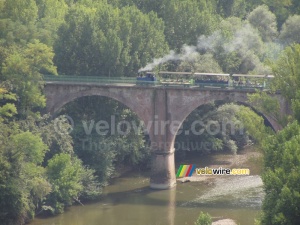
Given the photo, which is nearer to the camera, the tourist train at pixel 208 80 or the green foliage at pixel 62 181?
the green foliage at pixel 62 181

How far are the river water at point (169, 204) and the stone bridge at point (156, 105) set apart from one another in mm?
2073

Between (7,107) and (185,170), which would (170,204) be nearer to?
(185,170)

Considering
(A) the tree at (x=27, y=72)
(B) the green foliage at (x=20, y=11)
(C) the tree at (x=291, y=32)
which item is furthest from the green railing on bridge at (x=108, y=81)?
(C) the tree at (x=291, y=32)

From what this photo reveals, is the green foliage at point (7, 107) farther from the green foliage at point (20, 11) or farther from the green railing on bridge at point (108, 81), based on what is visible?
the green foliage at point (20, 11)

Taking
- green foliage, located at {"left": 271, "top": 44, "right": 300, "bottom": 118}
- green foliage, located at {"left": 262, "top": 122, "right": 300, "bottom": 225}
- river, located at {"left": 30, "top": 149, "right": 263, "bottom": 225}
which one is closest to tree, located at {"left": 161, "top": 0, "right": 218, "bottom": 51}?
river, located at {"left": 30, "top": 149, "right": 263, "bottom": 225}

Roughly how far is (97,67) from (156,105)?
354 inches

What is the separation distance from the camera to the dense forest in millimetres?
64125

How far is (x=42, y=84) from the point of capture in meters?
76.8

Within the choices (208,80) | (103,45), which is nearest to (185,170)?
(208,80)

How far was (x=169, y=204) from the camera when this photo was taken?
235ft

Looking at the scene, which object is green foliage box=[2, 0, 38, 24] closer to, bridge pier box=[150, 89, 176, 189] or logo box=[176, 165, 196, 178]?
bridge pier box=[150, 89, 176, 189]

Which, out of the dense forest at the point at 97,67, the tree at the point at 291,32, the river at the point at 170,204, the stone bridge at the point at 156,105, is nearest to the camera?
the dense forest at the point at 97,67

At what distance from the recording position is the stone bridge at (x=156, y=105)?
76.8 metres

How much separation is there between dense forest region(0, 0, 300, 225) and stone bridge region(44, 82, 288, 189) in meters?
2.31
